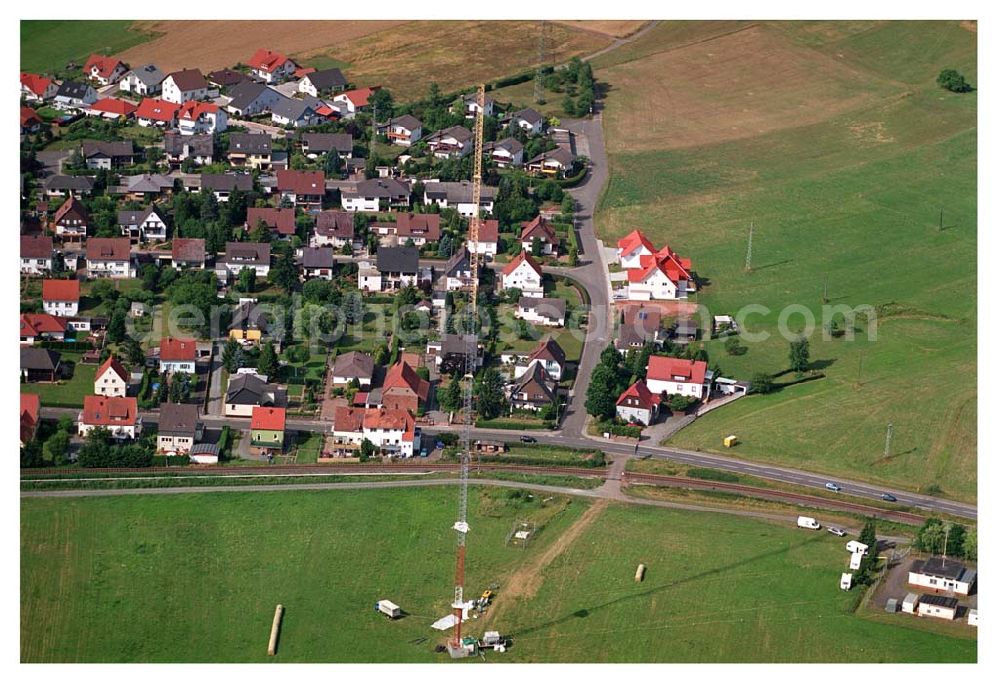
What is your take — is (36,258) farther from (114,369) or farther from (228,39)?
(228,39)

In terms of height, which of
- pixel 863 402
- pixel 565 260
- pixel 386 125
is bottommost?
pixel 863 402

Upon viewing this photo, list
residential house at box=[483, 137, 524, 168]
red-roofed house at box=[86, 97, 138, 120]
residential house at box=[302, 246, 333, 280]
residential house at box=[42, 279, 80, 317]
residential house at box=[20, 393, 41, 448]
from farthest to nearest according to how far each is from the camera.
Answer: red-roofed house at box=[86, 97, 138, 120] → residential house at box=[483, 137, 524, 168] → residential house at box=[302, 246, 333, 280] → residential house at box=[42, 279, 80, 317] → residential house at box=[20, 393, 41, 448]

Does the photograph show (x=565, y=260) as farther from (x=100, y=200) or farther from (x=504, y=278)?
(x=100, y=200)

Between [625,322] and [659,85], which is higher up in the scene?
[659,85]

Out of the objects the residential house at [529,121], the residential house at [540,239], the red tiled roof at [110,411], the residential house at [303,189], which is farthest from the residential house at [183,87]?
the red tiled roof at [110,411]

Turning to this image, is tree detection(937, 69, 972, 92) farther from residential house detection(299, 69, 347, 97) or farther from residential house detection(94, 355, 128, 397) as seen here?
residential house detection(94, 355, 128, 397)

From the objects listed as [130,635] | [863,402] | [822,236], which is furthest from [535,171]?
[130,635]

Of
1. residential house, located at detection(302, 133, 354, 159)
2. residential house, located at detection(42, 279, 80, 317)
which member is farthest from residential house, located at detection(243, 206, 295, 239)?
residential house, located at detection(42, 279, 80, 317)
